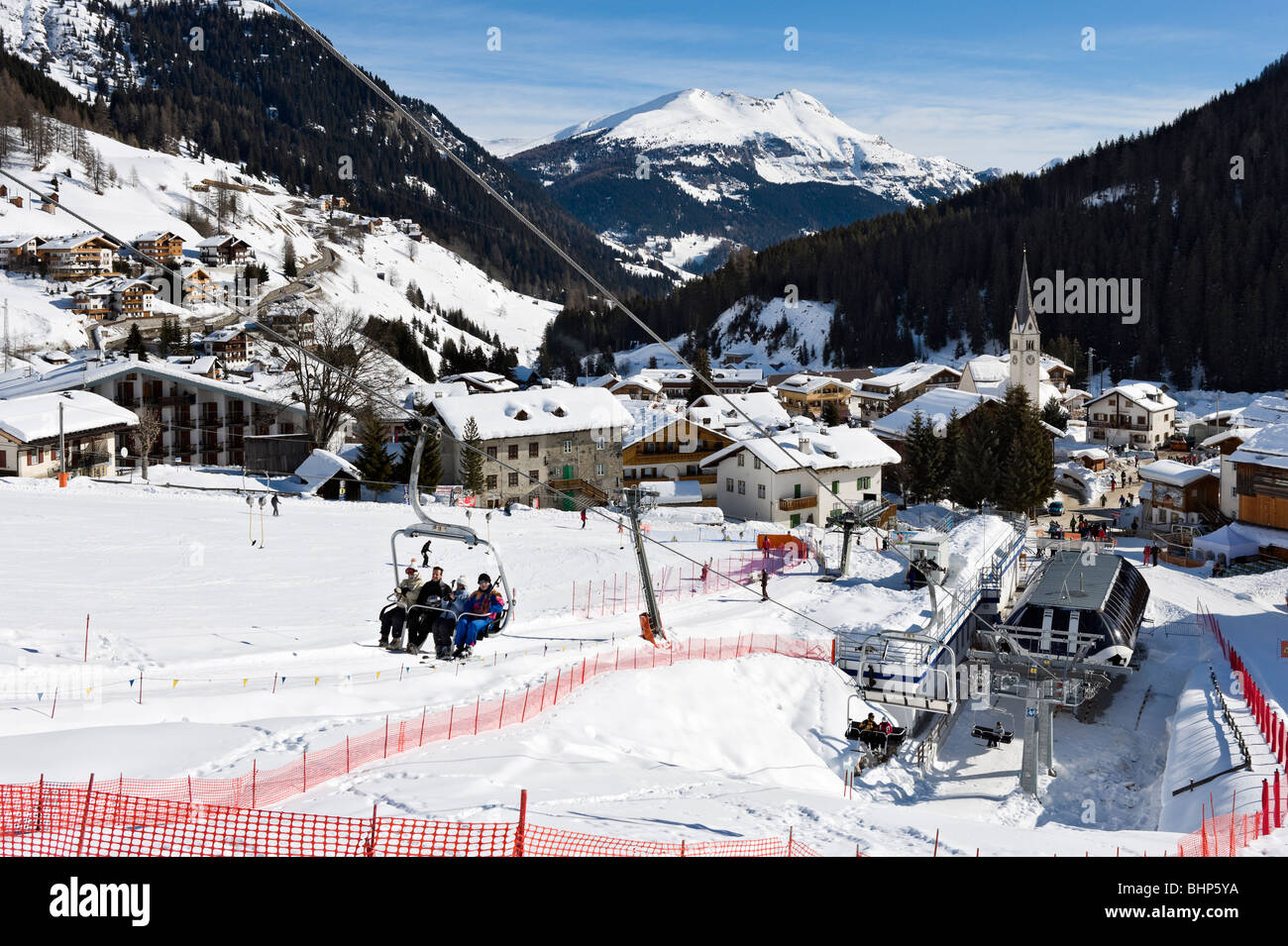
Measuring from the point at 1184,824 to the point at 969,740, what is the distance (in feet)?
23.0

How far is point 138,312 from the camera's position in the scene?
96875 millimetres

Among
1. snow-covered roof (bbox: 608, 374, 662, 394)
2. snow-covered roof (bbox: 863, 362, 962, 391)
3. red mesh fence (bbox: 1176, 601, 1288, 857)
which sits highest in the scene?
snow-covered roof (bbox: 863, 362, 962, 391)

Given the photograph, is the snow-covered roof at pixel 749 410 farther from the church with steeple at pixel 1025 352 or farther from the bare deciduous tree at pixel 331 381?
the church with steeple at pixel 1025 352

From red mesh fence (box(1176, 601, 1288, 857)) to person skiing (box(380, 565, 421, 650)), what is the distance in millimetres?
9460

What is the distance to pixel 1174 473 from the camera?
4841 cm

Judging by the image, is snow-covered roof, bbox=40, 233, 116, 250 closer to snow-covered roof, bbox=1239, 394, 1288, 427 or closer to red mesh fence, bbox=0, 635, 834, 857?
snow-covered roof, bbox=1239, 394, 1288, 427

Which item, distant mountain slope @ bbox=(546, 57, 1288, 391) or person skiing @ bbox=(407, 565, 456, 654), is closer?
person skiing @ bbox=(407, 565, 456, 654)

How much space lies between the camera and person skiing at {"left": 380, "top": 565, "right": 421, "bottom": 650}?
1370 centimetres

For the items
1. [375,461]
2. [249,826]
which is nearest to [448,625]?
[249,826]

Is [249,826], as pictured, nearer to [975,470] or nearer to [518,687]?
[518,687]

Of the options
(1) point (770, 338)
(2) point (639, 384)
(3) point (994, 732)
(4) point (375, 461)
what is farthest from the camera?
(1) point (770, 338)

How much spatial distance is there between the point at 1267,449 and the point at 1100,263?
98.9 meters

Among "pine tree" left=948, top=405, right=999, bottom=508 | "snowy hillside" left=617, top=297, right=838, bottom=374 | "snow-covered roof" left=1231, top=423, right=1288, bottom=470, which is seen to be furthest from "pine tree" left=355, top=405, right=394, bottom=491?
"snowy hillside" left=617, top=297, right=838, bottom=374

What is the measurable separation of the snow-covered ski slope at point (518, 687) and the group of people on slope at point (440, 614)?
157 centimetres
